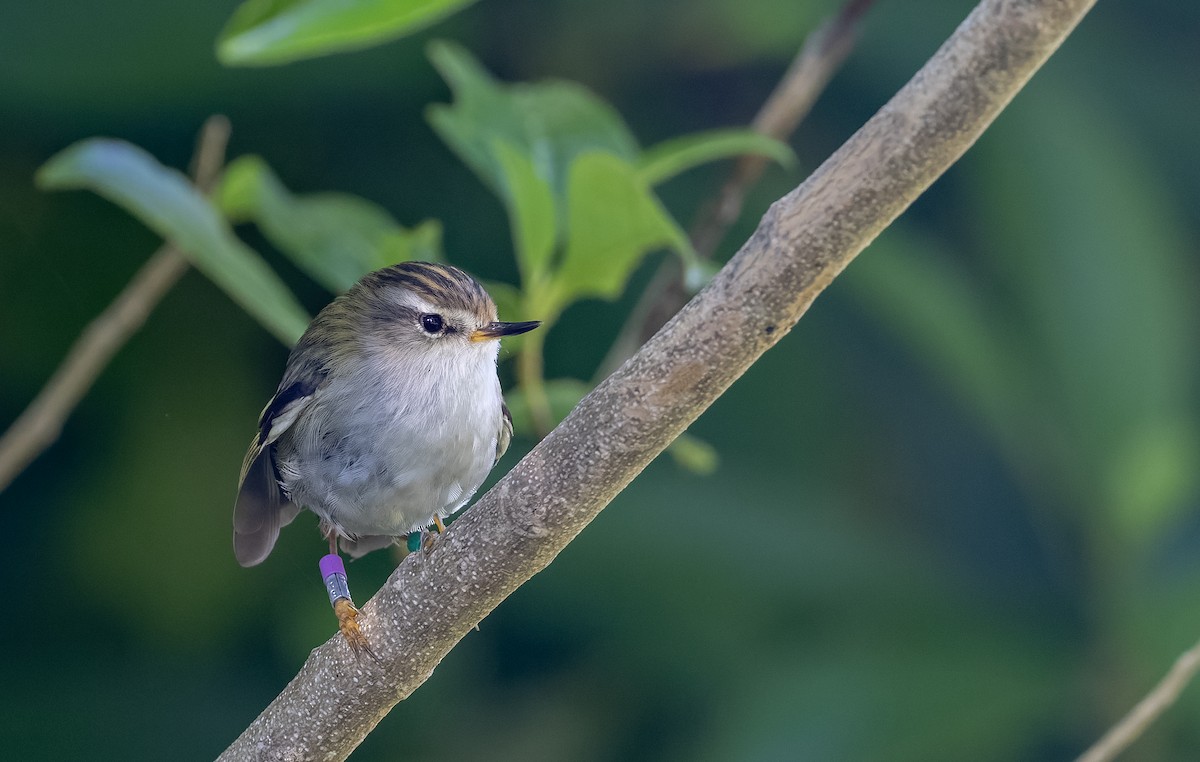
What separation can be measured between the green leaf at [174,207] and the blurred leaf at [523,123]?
0.28 m

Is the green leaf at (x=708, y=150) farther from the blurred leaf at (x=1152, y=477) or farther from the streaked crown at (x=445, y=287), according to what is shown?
the blurred leaf at (x=1152, y=477)

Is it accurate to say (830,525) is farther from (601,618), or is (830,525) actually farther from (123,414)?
(123,414)

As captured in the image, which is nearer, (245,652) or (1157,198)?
(245,652)

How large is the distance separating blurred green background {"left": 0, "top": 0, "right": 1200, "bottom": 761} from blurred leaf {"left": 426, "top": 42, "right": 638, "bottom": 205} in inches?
21.7

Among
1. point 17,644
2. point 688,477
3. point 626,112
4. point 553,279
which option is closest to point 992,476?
point 688,477

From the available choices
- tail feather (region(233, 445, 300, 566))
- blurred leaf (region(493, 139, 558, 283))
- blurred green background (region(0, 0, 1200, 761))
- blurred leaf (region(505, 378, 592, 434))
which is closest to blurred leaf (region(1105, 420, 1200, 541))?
blurred green background (region(0, 0, 1200, 761))

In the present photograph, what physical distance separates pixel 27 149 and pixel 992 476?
168cm

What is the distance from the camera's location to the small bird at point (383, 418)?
118 cm

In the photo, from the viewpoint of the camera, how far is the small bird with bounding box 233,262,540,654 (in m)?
1.18

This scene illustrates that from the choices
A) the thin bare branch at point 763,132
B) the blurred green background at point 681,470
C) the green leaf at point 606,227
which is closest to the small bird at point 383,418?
the green leaf at point 606,227

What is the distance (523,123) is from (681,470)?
2.66ft

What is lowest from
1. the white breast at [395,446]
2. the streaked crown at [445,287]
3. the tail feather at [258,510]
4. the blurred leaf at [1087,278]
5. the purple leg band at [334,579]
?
the purple leg band at [334,579]

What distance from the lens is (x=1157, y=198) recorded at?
2.16 metres

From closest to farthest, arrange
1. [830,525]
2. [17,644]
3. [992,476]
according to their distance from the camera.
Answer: [17,644] → [830,525] → [992,476]
